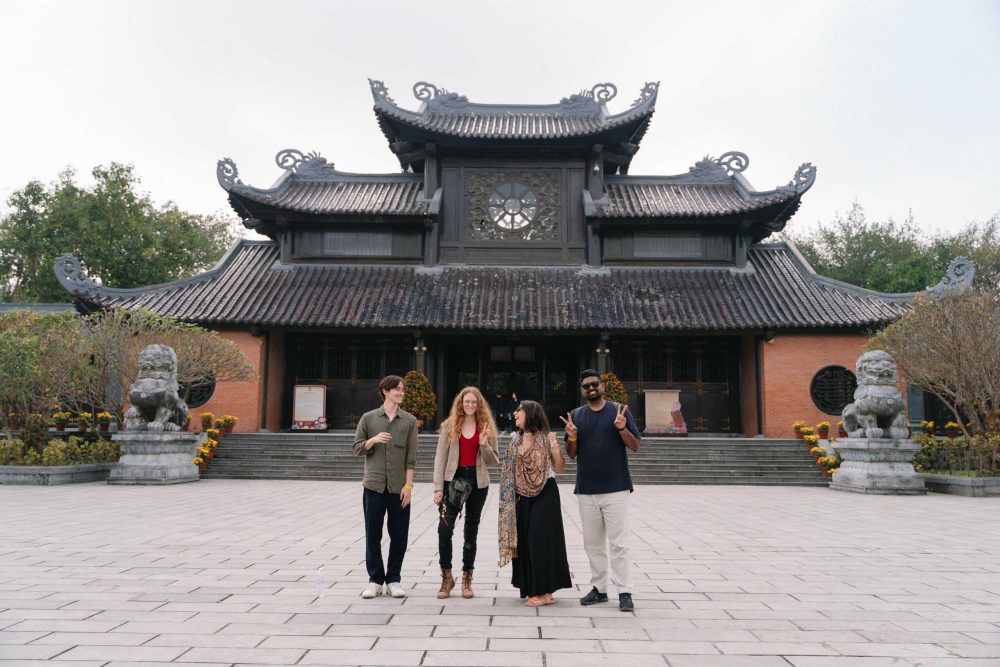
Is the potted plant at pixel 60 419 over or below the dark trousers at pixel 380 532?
over

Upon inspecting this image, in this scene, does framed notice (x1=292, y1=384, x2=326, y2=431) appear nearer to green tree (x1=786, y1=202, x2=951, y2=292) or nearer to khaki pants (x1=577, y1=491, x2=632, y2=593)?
khaki pants (x1=577, y1=491, x2=632, y2=593)

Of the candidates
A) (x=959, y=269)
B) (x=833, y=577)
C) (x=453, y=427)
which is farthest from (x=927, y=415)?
(x=453, y=427)

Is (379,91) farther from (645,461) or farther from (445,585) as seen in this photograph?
(445,585)

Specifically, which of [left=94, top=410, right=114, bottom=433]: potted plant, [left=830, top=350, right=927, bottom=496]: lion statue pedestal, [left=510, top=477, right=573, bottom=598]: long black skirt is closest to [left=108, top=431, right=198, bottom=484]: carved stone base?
[left=94, top=410, right=114, bottom=433]: potted plant

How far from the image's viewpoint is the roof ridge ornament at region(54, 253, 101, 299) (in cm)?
1714

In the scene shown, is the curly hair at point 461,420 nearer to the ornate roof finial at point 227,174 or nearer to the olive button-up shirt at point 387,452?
the olive button-up shirt at point 387,452

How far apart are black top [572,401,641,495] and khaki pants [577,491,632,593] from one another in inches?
2.7

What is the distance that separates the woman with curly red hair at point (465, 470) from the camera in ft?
15.6

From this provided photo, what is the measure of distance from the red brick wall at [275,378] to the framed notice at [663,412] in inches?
371

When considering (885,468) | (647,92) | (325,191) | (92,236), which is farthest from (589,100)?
(92,236)

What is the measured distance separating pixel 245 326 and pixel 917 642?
15929 millimetres

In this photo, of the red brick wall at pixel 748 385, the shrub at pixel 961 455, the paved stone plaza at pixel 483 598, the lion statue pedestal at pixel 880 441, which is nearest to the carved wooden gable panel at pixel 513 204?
the red brick wall at pixel 748 385

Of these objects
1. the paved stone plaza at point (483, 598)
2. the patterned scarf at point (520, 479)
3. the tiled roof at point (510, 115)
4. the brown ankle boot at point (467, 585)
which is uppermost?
the tiled roof at point (510, 115)

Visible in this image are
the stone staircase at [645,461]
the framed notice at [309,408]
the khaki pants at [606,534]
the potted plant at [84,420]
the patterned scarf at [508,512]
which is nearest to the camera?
the khaki pants at [606,534]
